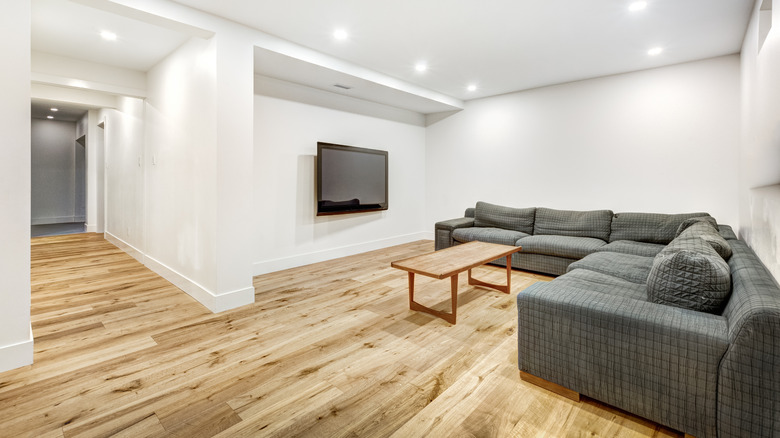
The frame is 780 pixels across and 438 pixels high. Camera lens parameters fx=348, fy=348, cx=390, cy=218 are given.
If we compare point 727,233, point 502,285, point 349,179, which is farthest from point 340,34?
point 727,233

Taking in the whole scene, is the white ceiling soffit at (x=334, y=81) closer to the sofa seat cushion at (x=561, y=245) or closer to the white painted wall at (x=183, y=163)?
the white painted wall at (x=183, y=163)

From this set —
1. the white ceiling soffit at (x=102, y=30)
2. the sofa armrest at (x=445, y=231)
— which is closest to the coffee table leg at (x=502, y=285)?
the sofa armrest at (x=445, y=231)

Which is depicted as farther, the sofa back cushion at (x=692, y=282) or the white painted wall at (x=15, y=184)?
the white painted wall at (x=15, y=184)

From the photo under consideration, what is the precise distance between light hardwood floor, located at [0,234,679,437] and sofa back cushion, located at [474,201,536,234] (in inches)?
67.0

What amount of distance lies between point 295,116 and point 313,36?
1359 millimetres

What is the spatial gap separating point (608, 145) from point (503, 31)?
2.44 metres

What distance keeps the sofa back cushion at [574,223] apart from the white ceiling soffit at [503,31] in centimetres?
179

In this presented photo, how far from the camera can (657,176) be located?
4273 mm

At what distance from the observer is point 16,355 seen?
6.74 feet

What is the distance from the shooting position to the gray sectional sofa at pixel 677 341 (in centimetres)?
127

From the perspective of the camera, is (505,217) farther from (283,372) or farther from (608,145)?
(283,372)

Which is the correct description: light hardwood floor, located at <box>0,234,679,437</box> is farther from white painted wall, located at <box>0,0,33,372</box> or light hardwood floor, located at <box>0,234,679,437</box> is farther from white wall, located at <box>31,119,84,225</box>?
white wall, located at <box>31,119,84,225</box>

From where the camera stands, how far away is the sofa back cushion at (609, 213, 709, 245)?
12.6ft

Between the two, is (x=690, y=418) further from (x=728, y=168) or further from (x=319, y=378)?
(x=728, y=168)
